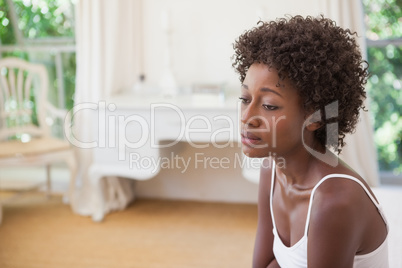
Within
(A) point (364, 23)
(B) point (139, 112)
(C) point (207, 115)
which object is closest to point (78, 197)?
(B) point (139, 112)

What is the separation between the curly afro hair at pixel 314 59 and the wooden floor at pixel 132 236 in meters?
1.67

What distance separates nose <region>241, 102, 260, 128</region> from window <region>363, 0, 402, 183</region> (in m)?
2.52

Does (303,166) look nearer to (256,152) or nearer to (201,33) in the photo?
(256,152)

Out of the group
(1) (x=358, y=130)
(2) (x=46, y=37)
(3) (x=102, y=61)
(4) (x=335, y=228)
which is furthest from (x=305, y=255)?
(2) (x=46, y=37)

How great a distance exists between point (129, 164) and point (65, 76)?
122cm

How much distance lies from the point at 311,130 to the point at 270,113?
0.31 feet

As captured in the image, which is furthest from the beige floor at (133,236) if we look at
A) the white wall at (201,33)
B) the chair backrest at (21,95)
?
the white wall at (201,33)

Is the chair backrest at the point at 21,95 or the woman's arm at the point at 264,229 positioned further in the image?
the chair backrest at the point at 21,95

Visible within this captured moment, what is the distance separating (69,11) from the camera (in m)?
3.54

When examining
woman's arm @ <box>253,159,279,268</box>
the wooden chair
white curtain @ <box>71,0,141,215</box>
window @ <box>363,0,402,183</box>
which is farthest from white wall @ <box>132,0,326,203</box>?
woman's arm @ <box>253,159,279,268</box>

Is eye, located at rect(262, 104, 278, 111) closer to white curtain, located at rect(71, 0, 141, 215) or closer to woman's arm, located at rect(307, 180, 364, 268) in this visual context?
woman's arm, located at rect(307, 180, 364, 268)

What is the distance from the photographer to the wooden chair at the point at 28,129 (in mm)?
2904

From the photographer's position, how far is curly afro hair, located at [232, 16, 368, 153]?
813 mm

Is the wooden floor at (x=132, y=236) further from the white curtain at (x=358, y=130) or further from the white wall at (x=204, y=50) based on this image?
the white curtain at (x=358, y=130)
